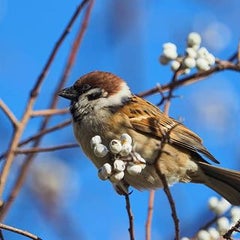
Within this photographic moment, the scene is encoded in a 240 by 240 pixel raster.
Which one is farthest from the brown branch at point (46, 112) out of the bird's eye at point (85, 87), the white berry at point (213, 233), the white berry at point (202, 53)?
the bird's eye at point (85, 87)

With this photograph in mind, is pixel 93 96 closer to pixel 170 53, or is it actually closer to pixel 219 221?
pixel 170 53

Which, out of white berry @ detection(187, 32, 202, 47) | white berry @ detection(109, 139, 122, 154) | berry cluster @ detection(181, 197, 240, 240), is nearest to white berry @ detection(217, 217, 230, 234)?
berry cluster @ detection(181, 197, 240, 240)

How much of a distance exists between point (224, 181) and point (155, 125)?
0.46 m

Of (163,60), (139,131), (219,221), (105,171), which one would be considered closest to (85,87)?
(139,131)

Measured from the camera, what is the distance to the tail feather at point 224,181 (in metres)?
2.67

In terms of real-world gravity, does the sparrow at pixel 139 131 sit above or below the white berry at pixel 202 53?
below

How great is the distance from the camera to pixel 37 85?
200cm

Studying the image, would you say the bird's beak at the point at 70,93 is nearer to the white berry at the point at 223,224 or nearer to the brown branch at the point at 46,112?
the brown branch at the point at 46,112

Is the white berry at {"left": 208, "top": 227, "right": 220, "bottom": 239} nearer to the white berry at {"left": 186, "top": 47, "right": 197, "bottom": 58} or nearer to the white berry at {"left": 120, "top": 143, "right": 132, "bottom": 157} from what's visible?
the white berry at {"left": 120, "top": 143, "right": 132, "bottom": 157}

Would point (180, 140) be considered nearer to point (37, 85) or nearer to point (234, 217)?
point (234, 217)

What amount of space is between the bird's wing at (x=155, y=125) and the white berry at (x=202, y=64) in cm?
62

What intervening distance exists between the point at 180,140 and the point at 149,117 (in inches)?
7.5

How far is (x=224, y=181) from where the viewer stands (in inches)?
109

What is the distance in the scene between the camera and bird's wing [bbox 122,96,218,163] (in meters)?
2.69
